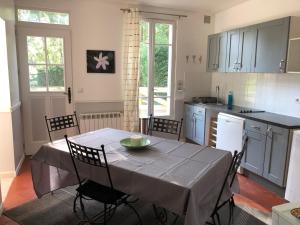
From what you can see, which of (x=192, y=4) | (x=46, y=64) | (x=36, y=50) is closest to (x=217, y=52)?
(x=192, y=4)

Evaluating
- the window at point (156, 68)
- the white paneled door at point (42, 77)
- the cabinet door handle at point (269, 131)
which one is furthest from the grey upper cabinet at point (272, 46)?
the white paneled door at point (42, 77)

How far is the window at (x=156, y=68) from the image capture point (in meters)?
4.50

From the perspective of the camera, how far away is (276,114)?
3.47 meters

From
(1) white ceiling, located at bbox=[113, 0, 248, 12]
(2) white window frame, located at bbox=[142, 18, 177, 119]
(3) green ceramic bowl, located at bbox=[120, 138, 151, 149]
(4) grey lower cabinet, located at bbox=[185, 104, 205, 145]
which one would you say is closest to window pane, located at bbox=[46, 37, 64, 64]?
(1) white ceiling, located at bbox=[113, 0, 248, 12]

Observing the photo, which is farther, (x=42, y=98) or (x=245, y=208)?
(x=42, y=98)

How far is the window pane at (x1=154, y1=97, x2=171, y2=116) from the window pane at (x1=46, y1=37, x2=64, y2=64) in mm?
1850

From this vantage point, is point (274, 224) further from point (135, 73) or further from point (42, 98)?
point (42, 98)

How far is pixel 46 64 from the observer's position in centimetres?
401

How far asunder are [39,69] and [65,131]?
1111 mm

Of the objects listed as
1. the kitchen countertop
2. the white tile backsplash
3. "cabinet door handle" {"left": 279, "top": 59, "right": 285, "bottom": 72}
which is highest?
"cabinet door handle" {"left": 279, "top": 59, "right": 285, "bottom": 72}

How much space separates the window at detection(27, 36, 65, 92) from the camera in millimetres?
3930

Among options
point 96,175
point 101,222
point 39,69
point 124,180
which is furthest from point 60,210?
point 39,69

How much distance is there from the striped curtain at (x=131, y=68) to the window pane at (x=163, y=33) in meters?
0.52

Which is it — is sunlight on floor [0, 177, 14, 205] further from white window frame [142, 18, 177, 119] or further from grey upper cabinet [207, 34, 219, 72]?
grey upper cabinet [207, 34, 219, 72]
